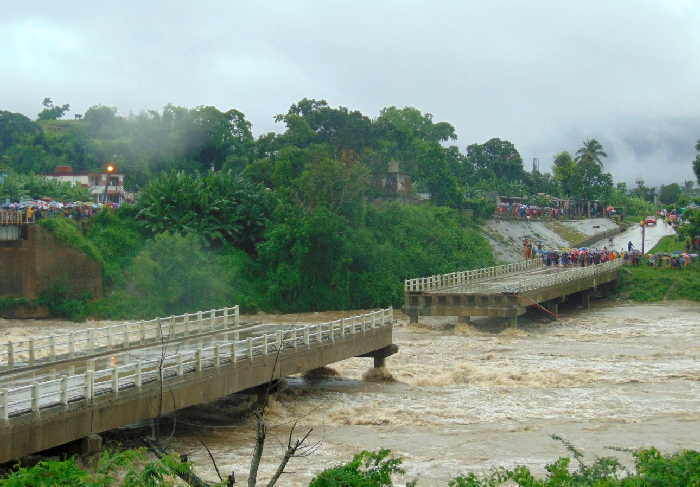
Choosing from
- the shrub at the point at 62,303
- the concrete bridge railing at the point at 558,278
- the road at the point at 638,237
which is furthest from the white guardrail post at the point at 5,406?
the road at the point at 638,237

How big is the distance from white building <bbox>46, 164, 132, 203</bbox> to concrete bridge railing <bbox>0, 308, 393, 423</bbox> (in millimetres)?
56002

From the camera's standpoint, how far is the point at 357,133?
95188 mm

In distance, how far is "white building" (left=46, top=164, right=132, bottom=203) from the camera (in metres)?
90.4

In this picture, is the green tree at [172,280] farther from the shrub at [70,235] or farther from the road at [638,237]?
the road at [638,237]

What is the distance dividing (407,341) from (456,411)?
1782 cm

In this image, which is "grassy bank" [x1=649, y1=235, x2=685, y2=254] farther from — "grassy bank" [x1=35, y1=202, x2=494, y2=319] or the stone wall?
the stone wall

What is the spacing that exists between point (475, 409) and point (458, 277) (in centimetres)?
3151

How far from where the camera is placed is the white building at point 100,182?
9039cm

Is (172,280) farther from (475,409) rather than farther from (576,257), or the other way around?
(576,257)

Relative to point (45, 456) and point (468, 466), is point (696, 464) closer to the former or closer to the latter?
point (468, 466)

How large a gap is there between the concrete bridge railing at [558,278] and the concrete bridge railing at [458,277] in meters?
3.41

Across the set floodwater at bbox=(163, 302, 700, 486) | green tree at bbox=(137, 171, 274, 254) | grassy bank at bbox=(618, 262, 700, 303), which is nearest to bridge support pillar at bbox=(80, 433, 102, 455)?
floodwater at bbox=(163, 302, 700, 486)

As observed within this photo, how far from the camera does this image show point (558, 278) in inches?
2302

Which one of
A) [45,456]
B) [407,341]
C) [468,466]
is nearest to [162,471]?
[45,456]
